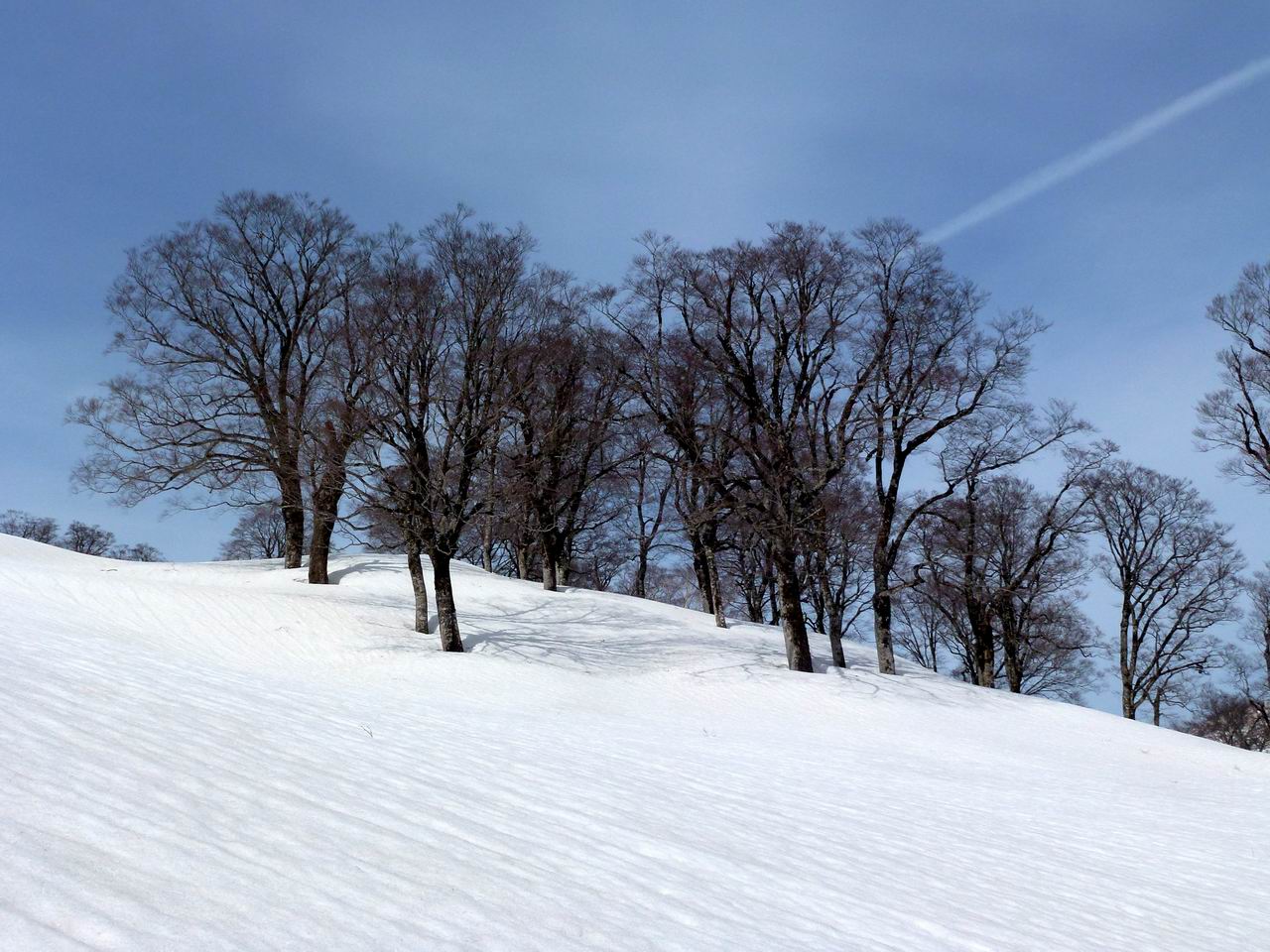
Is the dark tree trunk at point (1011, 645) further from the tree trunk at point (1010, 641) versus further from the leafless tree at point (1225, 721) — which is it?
the leafless tree at point (1225, 721)

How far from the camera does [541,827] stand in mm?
4789

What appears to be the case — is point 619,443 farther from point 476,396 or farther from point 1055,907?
point 1055,907

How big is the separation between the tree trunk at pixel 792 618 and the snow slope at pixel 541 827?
4644 millimetres

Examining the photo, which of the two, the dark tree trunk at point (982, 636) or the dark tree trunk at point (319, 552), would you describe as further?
the dark tree trunk at point (982, 636)

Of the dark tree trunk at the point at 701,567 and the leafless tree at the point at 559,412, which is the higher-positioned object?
the leafless tree at the point at 559,412

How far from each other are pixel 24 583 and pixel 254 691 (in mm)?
12720

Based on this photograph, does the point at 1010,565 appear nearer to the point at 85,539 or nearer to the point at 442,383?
the point at 442,383

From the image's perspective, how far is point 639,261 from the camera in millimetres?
23562

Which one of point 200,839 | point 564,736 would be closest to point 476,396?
point 564,736

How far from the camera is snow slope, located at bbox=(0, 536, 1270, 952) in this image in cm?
275

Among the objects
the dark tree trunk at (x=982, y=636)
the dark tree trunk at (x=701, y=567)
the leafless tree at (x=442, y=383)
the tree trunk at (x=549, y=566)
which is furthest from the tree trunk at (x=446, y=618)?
the dark tree trunk at (x=982, y=636)

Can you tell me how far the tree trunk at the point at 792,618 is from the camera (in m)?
19.9

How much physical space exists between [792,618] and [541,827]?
52.3 ft

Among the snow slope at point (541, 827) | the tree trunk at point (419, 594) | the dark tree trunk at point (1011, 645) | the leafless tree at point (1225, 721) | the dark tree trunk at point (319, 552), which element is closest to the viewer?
the snow slope at point (541, 827)
